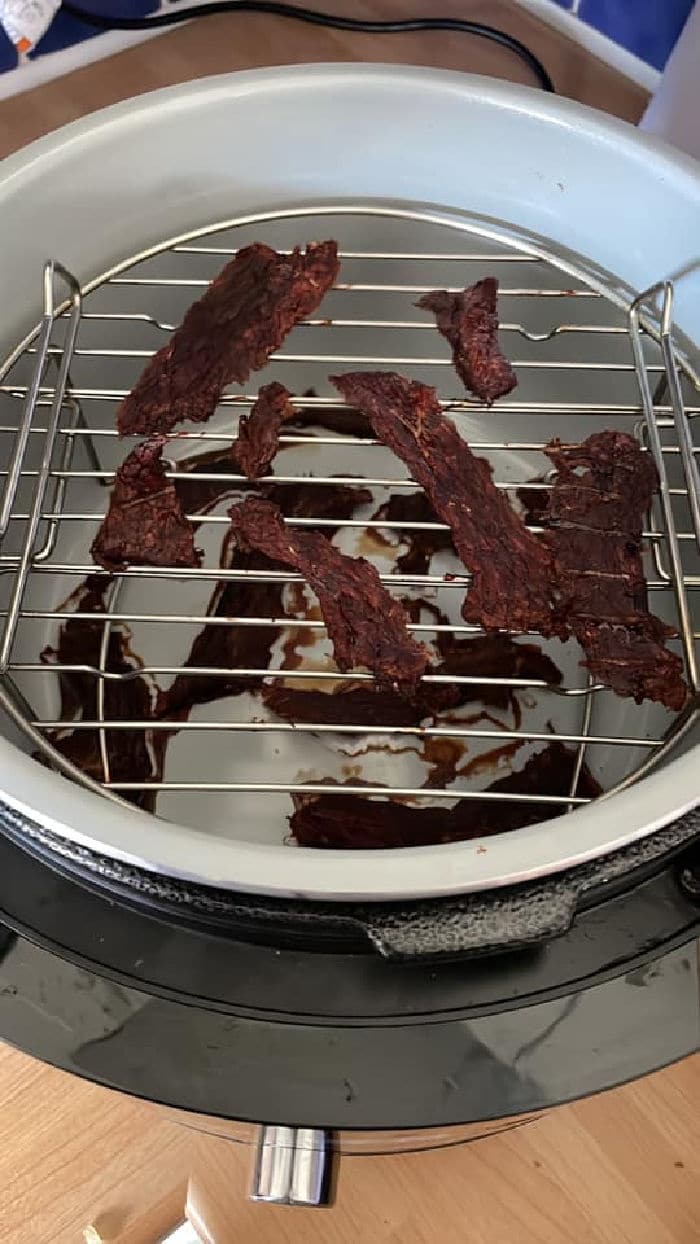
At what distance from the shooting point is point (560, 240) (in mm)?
846

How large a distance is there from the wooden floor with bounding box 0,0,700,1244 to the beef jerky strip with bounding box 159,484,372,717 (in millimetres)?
313

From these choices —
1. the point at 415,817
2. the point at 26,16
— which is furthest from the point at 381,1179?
the point at 26,16

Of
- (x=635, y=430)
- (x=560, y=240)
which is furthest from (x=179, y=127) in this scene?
(x=635, y=430)

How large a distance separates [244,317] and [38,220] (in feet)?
0.56

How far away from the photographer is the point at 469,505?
0.76 metres

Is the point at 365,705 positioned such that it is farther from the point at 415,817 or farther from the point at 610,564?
the point at 610,564

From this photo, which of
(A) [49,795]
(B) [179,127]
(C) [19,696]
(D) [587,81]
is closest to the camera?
(A) [49,795]

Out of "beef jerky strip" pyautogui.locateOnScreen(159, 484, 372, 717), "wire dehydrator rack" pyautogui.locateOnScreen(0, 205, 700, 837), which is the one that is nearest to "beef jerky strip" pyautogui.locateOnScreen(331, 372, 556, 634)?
"wire dehydrator rack" pyautogui.locateOnScreen(0, 205, 700, 837)

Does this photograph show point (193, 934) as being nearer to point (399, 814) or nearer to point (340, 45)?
point (399, 814)

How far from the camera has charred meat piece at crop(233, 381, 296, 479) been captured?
0.79 metres

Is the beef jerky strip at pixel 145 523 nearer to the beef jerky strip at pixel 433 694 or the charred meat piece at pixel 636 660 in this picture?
the beef jerky strip at pixel 433 694

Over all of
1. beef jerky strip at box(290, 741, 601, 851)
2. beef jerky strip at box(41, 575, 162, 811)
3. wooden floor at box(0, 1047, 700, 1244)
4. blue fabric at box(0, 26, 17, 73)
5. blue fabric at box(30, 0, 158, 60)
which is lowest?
wooden floor at box(0, 1047, 700, 1244)

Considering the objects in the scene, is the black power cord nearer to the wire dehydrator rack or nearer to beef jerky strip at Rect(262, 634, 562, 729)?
the wire dehydrator rack

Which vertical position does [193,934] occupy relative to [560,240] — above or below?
below
